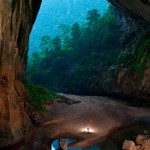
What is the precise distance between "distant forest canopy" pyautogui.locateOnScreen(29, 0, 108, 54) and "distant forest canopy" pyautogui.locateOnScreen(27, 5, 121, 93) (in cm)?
6603

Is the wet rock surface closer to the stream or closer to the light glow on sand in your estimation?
the stream

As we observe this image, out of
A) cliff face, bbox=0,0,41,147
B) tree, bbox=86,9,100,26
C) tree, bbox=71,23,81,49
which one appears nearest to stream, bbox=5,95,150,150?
cliff face, bbox=0,0,41,147

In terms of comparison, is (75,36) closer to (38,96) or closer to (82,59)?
(82,59)

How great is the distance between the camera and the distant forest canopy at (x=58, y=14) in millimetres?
114119

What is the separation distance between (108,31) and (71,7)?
88.7 meters

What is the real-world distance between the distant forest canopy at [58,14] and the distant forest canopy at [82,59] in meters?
66.0

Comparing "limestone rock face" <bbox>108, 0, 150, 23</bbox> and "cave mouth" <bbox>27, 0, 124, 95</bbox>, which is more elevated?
"limestone rock face" <bbox>108, 0, 150, 23</bbox>

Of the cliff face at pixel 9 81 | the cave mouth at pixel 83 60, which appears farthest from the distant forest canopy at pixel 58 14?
the cliff face at pixel 9 81

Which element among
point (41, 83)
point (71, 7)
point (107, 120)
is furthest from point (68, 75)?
point (71, 7)

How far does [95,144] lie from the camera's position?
18.1 metres

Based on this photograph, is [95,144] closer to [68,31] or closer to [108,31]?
[108,31]

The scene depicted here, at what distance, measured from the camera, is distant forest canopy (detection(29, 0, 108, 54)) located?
114119mm

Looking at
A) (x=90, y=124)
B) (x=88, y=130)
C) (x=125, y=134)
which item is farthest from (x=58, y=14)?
(x=125, y=134)

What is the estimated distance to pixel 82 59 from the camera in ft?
126
